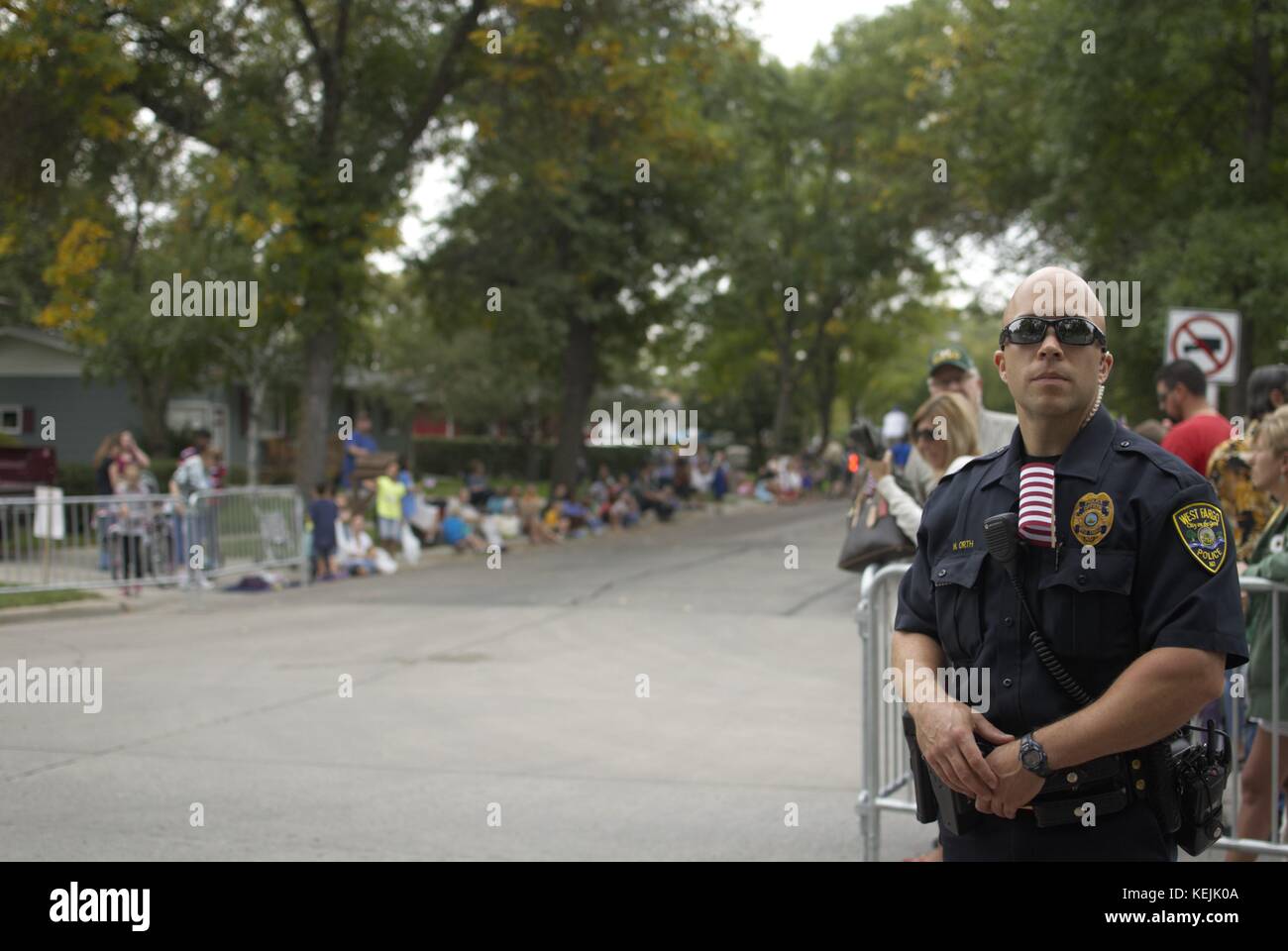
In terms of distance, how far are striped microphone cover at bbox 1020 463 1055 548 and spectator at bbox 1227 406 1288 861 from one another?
2688 mm

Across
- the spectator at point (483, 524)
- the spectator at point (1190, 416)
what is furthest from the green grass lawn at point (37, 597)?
the spectator at point (1190, 416)

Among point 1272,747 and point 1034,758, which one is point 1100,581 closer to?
point 1034,758

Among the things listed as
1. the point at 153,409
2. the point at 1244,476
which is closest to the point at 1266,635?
the point at 1244,476

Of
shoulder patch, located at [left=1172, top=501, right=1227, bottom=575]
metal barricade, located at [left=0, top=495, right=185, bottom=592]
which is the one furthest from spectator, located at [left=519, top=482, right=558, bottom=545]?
shoulder patch, located at [left=1172, top=501, right=1227, bottom=575]

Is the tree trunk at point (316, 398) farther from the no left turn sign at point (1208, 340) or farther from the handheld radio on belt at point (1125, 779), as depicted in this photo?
the handheld radio on belt at point (1125, 779)

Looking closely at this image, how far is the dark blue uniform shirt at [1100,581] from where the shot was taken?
8.84 ft

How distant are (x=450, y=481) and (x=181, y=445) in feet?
42.0

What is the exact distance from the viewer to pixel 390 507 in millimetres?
20156

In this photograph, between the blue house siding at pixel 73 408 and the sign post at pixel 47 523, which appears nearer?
the sign post at pixel 47 523

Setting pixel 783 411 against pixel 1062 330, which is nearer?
pixel 1062 330

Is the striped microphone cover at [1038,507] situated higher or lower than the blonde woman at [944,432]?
lower

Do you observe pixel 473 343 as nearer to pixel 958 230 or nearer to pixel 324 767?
pixel 958 230

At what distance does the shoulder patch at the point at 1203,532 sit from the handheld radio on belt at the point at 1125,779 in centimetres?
33

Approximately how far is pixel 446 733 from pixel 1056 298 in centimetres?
607
